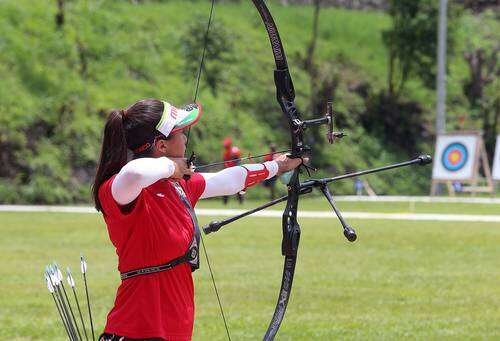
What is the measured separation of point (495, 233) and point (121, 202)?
510 inches

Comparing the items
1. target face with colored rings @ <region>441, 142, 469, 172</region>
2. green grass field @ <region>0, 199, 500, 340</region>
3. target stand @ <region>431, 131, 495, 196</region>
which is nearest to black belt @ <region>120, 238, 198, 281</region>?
green grass field @ <region>0, 199, 500, 340</region>

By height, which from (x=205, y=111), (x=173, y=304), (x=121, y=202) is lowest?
(x=205, y=111)

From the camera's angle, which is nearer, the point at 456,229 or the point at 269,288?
the point at 269,288

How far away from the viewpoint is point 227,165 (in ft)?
13.0

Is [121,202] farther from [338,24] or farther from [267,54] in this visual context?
[338,24]

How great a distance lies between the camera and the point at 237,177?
12.4ft

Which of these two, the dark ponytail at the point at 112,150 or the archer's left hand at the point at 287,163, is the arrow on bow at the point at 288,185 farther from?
the dark ponytail at the point at 112,150

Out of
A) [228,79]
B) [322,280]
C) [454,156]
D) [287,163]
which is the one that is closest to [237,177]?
[287,163]

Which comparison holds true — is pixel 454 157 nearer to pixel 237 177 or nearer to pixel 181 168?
pixel 237 177

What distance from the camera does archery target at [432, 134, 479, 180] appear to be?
27469mm

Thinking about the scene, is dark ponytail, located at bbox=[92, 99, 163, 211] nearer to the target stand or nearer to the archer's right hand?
the archer's right hand

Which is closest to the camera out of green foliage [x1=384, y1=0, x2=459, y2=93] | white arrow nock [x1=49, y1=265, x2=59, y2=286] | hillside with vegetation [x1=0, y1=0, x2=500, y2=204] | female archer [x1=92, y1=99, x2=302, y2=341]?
female archer [x1=92, y1=99, x2=302, y2=341]

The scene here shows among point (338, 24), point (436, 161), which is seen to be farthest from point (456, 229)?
point (338, 24)

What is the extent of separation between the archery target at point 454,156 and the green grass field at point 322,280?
33.5ft
